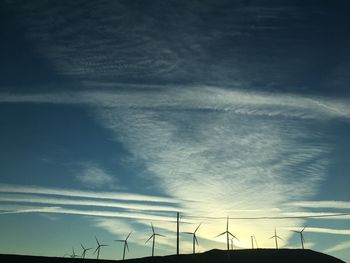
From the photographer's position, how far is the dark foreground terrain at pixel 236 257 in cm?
14139

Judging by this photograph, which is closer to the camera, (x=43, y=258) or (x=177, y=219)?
(x=177, y=219)

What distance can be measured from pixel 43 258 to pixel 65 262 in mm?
12745

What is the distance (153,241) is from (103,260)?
22.8 meters

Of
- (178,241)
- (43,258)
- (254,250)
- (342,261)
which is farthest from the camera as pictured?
(43,258)

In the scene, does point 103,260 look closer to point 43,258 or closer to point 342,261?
point 43,258

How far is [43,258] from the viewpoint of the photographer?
169 m

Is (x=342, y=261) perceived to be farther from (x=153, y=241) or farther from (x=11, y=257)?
(x=11, y=257)

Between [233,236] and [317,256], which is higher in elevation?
[233,236]

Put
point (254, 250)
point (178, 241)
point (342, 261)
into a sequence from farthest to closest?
Result: 1. point (254, 250)
2. point (342, 261)
3. point (178, 241)

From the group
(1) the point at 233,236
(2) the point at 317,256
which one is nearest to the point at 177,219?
(1) the point at 233,236

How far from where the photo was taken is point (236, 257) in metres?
150

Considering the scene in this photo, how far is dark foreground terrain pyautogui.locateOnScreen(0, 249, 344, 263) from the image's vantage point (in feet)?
464

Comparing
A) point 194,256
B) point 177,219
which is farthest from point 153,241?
point 177,219

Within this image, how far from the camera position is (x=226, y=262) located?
144375mm
